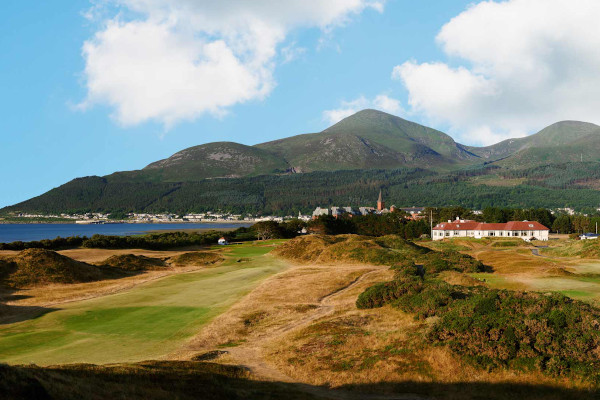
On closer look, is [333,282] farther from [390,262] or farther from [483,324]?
[483,324]

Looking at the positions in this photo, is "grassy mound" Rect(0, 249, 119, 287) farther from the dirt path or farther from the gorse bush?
the gorse bush

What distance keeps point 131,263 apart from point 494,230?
10340 centimetres

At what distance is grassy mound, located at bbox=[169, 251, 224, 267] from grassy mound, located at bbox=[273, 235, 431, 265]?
10.5m

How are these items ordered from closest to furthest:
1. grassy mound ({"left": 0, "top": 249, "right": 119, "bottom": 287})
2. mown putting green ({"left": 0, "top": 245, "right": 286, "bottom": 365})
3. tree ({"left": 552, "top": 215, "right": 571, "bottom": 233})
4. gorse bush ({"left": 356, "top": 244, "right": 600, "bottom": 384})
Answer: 1. gorse bush ({"left": 356, "top": 244, "right": 600, "bottom": 384})
2. mown putting green ({"left": 0, "top": 245, "right": 286, "bottom": 365})
3. grassy mound ({"left": 0, "top": 249, "right": 119, "bottom": 287})
4. tree ({"left": 552, "top": 215, "right": 571, "bottom": 233})

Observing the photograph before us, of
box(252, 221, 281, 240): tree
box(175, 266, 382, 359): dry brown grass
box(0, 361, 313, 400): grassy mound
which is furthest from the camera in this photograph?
box(252, 221, 281, 240): tree

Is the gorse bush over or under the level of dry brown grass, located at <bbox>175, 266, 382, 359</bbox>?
over

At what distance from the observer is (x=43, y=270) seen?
49500mm

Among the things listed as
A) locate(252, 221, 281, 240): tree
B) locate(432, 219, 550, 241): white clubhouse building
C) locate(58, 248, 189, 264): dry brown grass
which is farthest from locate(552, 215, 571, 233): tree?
Answer: locate(58, 248, 189, 264): dry brown grass

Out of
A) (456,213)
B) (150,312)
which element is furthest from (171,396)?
(456,213)

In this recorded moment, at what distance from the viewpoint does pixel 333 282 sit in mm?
43000

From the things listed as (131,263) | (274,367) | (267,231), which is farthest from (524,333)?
(267,231)

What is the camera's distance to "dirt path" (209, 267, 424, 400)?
17.3 metres

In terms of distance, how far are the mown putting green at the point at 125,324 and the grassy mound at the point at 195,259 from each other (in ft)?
57.7

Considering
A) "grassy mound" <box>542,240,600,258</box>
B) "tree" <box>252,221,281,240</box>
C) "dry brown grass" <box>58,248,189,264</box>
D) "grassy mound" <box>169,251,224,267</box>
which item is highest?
"tree" <box>252,221,281,240</box>
